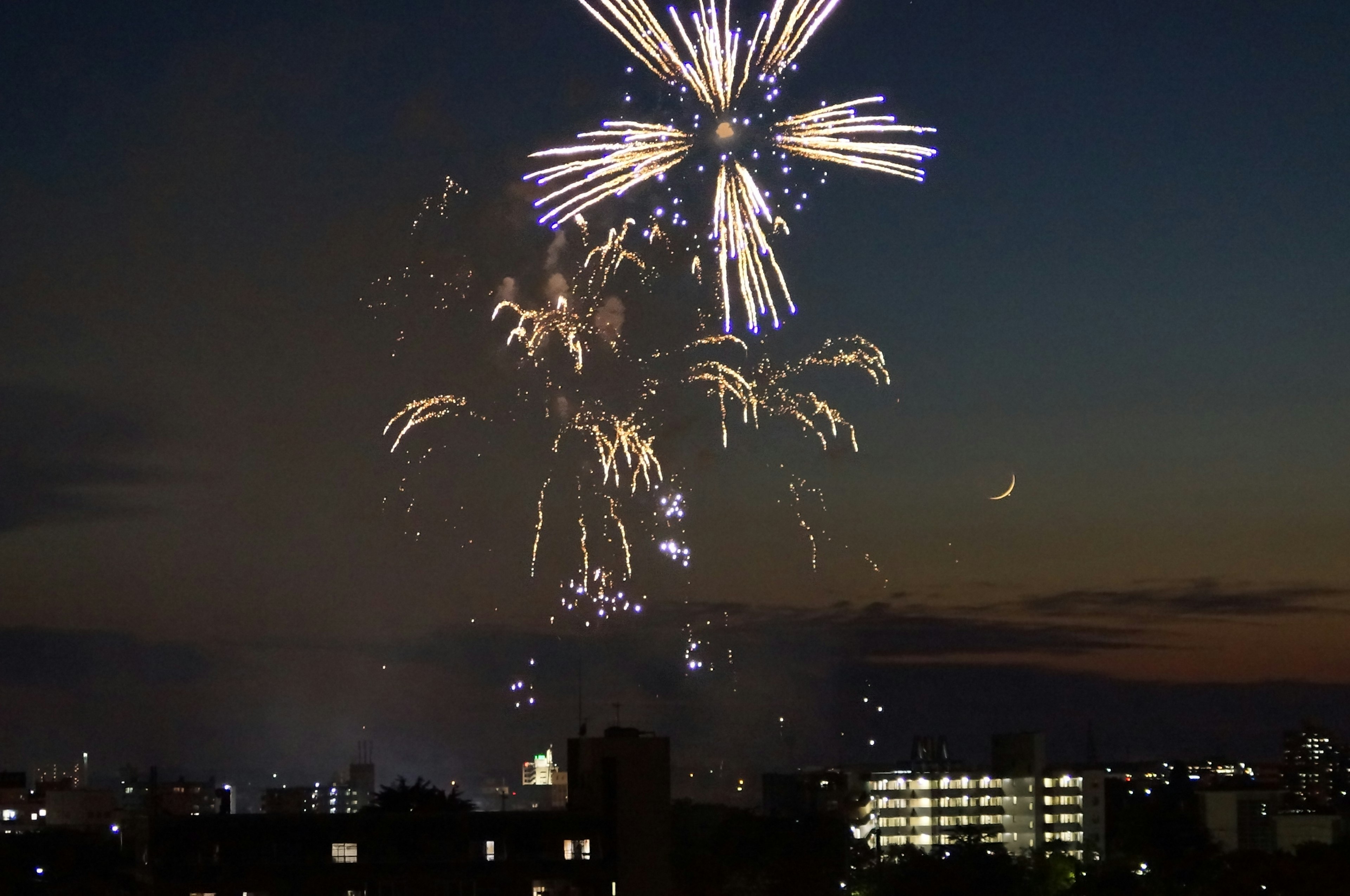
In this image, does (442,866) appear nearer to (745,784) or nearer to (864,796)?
(864,796)

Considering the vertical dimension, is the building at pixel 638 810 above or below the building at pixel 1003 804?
above

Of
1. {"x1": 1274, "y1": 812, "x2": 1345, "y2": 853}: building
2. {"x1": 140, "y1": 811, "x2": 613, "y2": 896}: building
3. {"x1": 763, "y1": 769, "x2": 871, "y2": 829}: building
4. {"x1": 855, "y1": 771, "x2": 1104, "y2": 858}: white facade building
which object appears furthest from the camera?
{"x1": 855, "y1": 771, "x2": 1104, "y2": 858}: white facade building

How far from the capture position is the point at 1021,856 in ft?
271

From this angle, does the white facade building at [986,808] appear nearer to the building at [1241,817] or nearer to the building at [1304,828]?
the building at [1241,817]

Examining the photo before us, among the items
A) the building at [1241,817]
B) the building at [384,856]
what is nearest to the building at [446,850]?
the building at [384,856]

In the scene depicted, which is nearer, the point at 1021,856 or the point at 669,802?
the point at 669,802

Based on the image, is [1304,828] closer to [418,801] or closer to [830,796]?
[830,796]

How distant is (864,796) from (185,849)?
8899 centimetres

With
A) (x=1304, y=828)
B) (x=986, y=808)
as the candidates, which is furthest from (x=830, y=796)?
(x=1304, y=828)

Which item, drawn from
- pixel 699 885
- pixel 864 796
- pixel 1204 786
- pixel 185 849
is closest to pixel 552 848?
pixel 185 849

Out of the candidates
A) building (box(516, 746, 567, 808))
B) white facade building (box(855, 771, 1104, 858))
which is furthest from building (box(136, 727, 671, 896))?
white facade building (box(855, 771, 1104, 858))

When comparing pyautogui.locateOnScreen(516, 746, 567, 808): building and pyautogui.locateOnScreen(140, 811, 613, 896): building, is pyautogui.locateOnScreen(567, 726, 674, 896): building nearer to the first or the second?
pyautogui.locateOnScreen(140, 811, 613, 896): building

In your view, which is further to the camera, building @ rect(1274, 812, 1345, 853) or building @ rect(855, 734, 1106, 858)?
building @ rect(855, 734, 1106, 858)

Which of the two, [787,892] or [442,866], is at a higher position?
[442,866]
